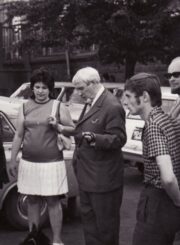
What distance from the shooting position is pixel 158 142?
399 cm

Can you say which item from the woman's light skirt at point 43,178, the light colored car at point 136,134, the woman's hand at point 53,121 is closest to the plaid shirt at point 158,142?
the woman's hand at point 53,121

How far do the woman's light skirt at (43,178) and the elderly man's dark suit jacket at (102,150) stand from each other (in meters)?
0.93

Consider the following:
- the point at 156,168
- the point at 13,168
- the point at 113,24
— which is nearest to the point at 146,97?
the point at 156,168

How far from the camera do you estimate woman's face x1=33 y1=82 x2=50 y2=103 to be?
6523 mm

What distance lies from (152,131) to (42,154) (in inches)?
102

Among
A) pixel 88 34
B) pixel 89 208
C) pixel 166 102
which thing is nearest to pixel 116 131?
pixel 89 208

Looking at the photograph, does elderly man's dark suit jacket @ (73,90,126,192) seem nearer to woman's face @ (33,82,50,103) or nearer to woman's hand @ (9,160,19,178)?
woman's face @ (33,82,50,103)

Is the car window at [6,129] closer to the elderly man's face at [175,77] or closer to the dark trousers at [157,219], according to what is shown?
the elderly man's face at [175,77]

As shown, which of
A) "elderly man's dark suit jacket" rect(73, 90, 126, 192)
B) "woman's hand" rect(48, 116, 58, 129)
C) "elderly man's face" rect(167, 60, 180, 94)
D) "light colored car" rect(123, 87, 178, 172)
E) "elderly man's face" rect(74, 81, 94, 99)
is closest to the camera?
"elderly man's face" rect(167, 60, 180, 94)

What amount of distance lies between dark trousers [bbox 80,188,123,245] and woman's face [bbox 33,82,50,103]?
1.26 m

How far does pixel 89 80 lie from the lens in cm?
560

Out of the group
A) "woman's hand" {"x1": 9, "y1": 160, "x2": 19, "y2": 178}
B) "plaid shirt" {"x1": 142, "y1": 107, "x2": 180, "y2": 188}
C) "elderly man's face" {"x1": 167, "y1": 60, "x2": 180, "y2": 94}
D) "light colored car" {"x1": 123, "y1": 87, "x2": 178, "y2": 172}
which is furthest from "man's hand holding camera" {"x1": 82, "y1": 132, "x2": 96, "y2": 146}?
"light colored car" {"x1": 123, "y1": 87, "x2": 178, "y2": 172}

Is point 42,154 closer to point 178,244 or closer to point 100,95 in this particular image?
point 100,95

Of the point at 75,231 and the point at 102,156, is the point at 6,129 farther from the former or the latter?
the point at 102,156
